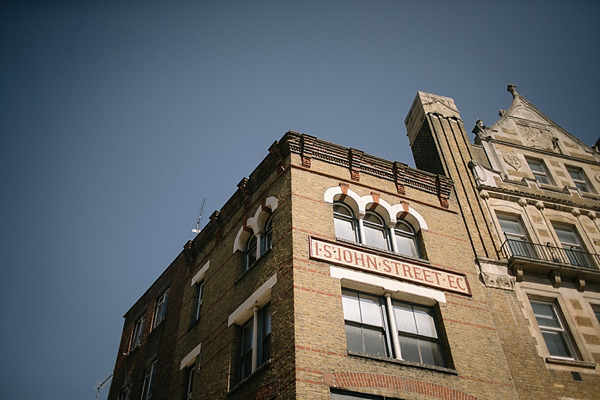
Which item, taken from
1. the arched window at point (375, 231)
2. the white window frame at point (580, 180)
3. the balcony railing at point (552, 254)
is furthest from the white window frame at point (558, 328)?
the white window frame at point (580, 180)

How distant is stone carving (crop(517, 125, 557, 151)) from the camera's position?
78.2ft

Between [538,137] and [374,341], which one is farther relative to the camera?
[538,137]

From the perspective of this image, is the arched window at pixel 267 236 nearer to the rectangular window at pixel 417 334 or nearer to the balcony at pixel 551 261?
the rectangular window at pixel 417 334

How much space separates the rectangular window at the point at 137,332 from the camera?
77.9 ft

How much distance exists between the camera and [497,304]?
53.8 feet

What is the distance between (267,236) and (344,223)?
254 centimetres

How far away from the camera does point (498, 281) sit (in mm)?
17062

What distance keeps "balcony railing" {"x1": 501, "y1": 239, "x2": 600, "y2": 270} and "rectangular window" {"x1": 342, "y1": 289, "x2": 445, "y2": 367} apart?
5312mm

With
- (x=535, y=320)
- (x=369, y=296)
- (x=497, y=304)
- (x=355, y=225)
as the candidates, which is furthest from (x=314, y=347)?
(x=535, y=320)

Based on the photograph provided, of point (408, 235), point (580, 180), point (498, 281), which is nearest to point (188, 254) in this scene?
point (408, 235)

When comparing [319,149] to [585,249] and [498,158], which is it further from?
[585,249]

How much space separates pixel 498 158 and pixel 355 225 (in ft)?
30.2

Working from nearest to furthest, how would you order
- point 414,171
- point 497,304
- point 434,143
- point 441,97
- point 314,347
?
point 314,347
point 497,304
point 414,171
point 434,143
point 441,97

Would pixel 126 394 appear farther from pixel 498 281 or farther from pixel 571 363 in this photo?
pixel 571 363
